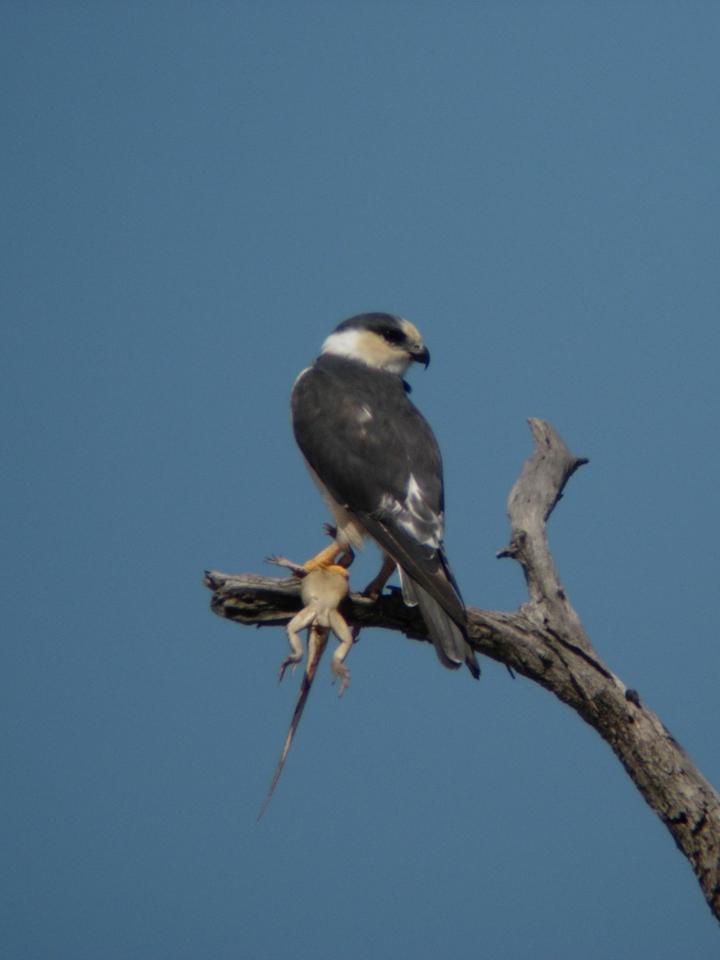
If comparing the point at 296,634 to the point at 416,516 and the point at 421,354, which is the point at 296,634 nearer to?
the point at 416,516

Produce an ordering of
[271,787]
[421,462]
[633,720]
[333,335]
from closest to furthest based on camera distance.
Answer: [271,787]
[633,720]
[421,462]
[333,335]

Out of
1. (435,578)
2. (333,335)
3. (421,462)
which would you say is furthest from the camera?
(333,335)

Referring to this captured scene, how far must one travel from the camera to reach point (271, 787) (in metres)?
3.79

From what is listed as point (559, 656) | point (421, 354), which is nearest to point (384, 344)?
point (421, 354)

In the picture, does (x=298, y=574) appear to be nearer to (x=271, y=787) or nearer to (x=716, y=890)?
(x=271, y=787)

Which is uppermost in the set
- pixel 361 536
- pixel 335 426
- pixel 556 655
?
pixel 335 426

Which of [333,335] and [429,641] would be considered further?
[333,335]

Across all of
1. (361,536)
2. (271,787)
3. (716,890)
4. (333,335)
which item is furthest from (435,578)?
(333,335)

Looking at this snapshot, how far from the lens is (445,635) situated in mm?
4266

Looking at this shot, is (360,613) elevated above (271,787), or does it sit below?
above

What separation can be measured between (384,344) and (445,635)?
1950 mm

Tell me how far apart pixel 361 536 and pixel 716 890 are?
178 centimetres

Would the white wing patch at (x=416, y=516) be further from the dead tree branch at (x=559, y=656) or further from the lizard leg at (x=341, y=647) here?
the lizard leg at (x=341, y=647)

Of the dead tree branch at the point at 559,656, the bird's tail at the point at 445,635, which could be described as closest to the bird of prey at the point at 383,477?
the bird's tail at the point at 445,635
